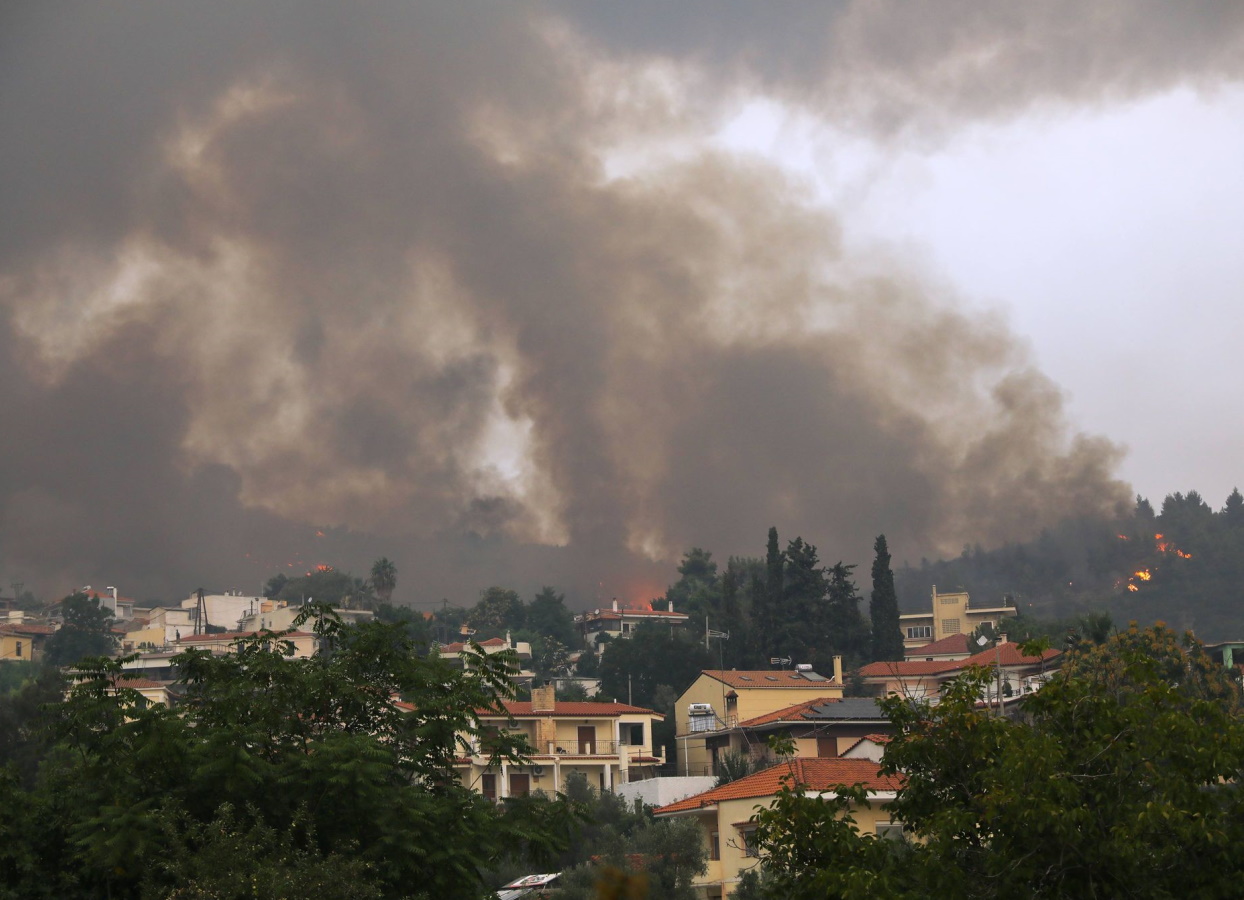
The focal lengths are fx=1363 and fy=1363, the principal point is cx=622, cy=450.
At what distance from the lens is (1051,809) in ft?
56.1

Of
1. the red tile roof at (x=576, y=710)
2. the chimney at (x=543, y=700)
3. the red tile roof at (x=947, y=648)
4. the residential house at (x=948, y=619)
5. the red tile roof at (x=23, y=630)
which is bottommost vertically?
the red tile roof at (x=576, y=710)

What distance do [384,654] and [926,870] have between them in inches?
568

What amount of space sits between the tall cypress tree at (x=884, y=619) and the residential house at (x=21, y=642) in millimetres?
95406

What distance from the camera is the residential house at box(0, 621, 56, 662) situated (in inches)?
6147

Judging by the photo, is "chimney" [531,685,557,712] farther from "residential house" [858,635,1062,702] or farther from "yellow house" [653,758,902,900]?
"yellow house" [653,758,902,900]

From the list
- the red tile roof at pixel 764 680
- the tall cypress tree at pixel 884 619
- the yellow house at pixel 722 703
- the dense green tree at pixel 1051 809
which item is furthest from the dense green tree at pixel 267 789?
the tall cypress tree at pixel 884 619

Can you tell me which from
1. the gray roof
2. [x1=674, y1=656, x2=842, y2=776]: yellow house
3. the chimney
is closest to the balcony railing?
the chimney

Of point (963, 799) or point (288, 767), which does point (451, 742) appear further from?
point (963, 799)

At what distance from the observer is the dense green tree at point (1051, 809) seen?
1738 cm

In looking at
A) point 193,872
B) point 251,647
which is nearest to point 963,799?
point 193,872

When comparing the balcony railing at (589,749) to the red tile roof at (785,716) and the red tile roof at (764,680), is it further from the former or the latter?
the red tile roof at (764,680)

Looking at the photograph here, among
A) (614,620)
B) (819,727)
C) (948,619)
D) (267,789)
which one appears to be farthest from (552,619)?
(267,789)

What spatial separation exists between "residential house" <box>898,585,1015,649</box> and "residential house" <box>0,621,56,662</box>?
101m

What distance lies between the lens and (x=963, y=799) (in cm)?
2009
